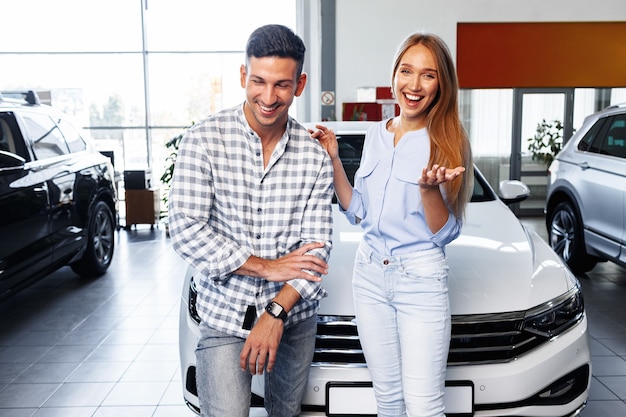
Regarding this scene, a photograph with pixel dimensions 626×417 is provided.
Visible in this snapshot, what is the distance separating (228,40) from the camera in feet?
33.6

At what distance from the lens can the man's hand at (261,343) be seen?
63.6 inches

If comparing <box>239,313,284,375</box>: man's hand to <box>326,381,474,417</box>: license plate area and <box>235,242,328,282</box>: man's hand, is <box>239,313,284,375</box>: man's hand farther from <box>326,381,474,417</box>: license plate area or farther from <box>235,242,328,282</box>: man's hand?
<box>326,381,474,417</box>: license plate area

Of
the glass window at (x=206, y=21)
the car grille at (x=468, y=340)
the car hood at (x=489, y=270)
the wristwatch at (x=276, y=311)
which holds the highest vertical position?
the glass window at (x=206, y=21)

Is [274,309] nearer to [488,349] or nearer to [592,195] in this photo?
[488,349]

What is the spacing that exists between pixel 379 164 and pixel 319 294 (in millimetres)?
423

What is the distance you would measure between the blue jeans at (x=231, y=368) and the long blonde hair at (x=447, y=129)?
562 millimetres

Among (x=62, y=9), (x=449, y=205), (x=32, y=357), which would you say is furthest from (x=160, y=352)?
(x=62, y=9)

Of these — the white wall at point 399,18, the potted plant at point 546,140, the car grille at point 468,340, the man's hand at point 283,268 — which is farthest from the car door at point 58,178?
the potted plant at point 546,140

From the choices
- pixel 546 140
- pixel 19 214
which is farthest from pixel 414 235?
pixel 546 140

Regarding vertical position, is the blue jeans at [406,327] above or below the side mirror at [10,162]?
below

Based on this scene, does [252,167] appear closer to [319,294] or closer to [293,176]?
[293,176]

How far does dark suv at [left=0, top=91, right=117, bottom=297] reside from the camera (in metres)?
3.90

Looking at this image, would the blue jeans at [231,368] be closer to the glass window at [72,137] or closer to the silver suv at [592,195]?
the silver suv at [592,195]

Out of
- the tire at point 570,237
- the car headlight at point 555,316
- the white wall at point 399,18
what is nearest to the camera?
the car headlight at point 555,316
